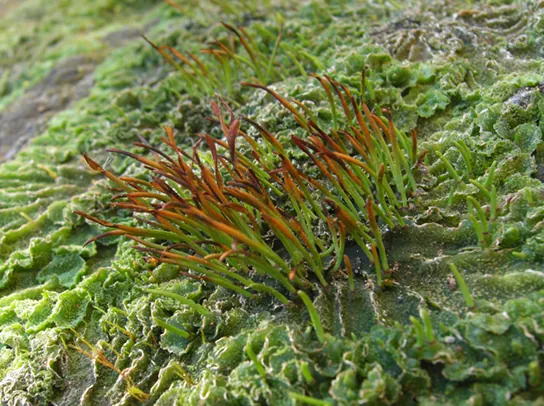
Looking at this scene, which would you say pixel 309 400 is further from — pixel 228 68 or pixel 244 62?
pixel 244 62

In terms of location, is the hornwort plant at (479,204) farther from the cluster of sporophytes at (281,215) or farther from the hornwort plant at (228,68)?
the hornwort plant at (228,68)

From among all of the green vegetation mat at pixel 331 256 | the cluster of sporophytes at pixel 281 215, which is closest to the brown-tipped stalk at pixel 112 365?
the green vegetation mat at pixel 331 256

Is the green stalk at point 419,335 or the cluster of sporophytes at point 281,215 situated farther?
the cluster of sporophytes at point 281,215

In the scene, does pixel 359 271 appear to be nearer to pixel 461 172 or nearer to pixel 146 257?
pixel 461 172

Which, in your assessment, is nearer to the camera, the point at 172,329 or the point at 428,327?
the point at 428,327

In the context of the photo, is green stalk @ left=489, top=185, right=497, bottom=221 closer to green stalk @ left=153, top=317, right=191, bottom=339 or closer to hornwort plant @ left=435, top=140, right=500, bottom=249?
hornwort plant @ left=435, top=140, right=500, bottom=249

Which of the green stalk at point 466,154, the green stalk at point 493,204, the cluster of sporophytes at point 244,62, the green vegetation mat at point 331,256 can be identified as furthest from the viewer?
the cluster of sporophytes at point 244,62

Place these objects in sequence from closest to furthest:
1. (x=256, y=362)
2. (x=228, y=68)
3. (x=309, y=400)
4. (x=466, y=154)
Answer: (x=309, y=400)
(x=256, y=362)
(x=466, y=154)
(x=228, y=68)

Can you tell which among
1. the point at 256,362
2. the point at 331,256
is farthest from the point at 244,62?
the point at 256,362

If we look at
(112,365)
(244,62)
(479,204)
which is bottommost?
(112,365)
